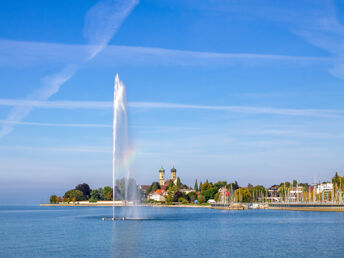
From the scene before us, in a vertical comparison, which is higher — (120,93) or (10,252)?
(120,93)

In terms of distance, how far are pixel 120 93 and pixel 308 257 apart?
43.4 m

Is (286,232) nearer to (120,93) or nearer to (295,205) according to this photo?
(120,93)

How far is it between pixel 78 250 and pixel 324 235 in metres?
39.2

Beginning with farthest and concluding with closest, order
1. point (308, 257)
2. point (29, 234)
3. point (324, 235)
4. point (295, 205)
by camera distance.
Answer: point (295, 205) → point (29, 234) → point (324, 235) → point (308, 257)

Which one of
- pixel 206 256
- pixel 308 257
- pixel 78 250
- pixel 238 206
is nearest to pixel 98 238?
pixel 78 250

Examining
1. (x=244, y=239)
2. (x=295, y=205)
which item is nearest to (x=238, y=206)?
(x=295, y=205)

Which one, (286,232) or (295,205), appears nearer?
(286,232)

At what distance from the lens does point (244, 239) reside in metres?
68.8

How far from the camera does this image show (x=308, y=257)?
50938mm

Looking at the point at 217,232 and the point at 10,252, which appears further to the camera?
the point at 217,232

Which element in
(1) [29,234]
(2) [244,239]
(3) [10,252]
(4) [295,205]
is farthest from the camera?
(4) [295,205]

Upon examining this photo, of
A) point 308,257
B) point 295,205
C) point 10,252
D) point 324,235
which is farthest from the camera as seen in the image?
point 295,205

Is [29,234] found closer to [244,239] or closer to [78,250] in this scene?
[78,250]

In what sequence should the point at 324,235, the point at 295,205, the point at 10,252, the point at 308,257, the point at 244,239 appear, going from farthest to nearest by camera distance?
the point at 295,205, the point at 324,235, the point at 244,239, the point at 10,252, the point at 308,257
